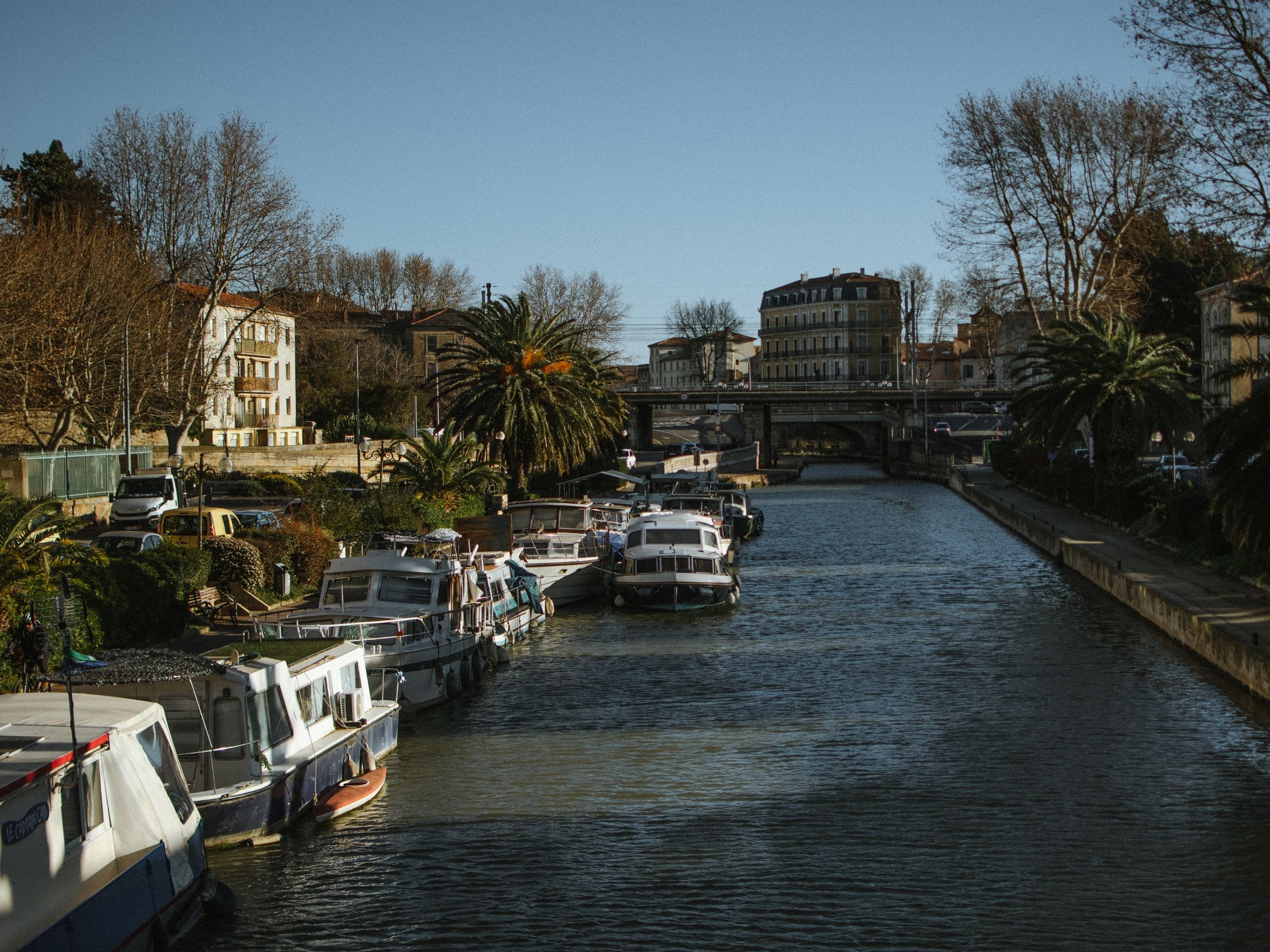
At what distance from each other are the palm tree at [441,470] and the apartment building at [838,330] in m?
127

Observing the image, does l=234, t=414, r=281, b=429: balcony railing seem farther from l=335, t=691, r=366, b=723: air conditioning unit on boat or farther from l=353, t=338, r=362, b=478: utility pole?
l=335, t=691, r=366, b=723: air conditioning unit on boat

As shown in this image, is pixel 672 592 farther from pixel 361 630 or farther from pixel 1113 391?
pixel 1113 391

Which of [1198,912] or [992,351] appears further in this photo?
[992,351]

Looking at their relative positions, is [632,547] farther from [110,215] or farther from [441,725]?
[110,215]

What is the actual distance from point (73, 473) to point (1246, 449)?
1580 inches

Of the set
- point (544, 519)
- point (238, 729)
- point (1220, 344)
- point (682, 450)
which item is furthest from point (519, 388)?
point (682, 450)

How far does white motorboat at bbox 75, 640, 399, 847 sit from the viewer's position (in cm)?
1537

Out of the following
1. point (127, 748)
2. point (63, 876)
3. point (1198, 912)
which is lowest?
point (1198, 912)

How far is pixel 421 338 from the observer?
120 m

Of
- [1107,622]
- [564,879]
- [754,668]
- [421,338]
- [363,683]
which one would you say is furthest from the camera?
[421,338]

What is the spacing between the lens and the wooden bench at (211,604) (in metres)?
26.6

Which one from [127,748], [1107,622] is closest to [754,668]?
[1107,622]

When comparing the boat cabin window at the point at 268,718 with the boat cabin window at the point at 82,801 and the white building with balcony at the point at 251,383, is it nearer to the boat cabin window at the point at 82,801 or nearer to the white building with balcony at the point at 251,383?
the boat cabin window at the point at 82,801

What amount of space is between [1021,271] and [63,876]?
→ 58.9m
